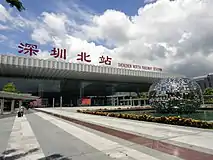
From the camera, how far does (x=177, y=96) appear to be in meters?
19.4

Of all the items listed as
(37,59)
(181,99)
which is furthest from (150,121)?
(37,59)

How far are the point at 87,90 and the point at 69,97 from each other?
8.05 metres

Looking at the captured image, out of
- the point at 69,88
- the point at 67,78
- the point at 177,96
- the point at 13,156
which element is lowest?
the point at 13,156

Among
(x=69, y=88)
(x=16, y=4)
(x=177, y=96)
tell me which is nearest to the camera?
(x=16, y=4)

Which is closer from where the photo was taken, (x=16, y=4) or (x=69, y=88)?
(x=16, y=4)

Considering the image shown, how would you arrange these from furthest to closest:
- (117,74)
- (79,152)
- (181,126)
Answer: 1. (117,74)
2. (181,126)
3. (79,152)

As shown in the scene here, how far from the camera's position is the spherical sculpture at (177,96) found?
19.4 m

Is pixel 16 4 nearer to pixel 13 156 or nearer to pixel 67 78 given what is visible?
pixel 13 156

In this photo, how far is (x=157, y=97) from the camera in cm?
2103

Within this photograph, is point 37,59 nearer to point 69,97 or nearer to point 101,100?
point 69,97

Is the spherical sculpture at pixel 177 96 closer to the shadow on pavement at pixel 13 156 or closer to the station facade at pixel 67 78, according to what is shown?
the shadow on pavement at pixel 13 156

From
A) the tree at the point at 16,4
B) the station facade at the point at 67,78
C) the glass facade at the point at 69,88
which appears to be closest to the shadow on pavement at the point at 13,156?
the tree at the point at 16,4

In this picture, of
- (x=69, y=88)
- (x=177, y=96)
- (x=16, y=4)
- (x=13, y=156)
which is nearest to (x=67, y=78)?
(x=69, y=88)

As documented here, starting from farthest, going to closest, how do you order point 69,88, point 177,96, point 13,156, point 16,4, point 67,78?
point 69,88 < point 67,78 < point 177,96 < point 13,156 < point 16,4
